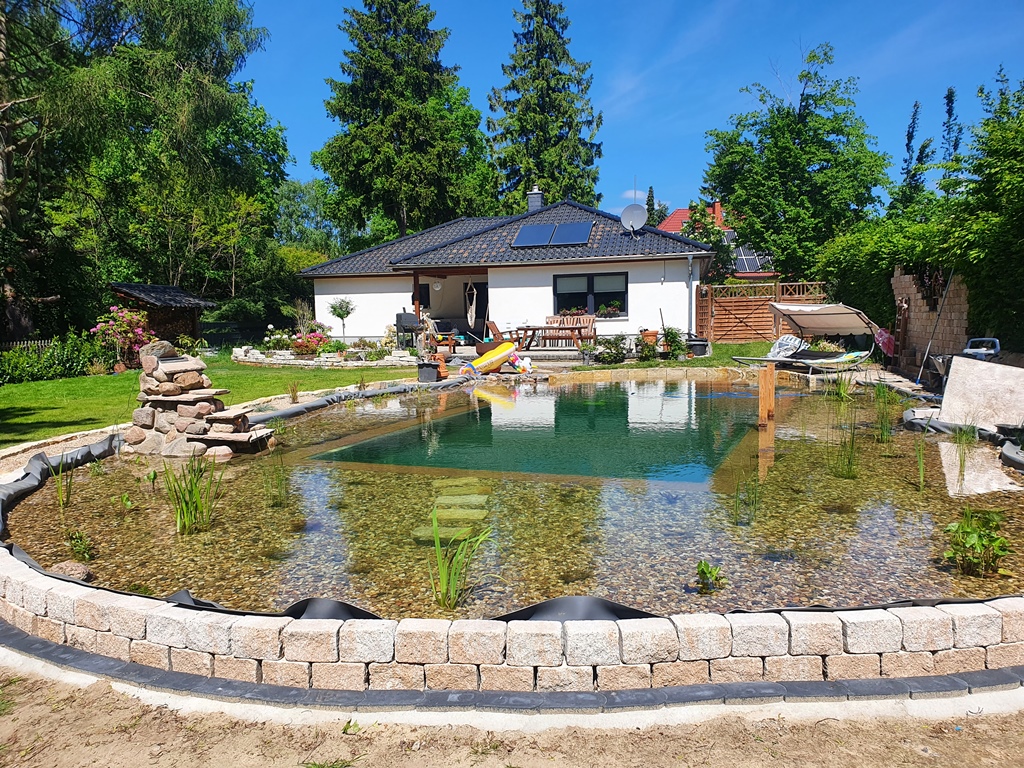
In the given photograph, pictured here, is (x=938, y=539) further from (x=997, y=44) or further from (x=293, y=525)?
(x=997, y=44)

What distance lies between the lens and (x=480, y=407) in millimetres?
11578

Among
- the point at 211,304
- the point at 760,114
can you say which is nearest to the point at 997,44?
the point at 760,114

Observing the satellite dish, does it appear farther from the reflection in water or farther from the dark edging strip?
the dark edging strip

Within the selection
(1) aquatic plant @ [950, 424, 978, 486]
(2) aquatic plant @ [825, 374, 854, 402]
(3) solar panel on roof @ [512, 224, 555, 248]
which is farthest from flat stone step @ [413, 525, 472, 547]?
(3) solar panel on roof @ [512, 224, 555, 248]

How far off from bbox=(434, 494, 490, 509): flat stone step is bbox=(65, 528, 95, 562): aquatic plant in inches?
99.3

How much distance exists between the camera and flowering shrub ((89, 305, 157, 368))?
17.6 m

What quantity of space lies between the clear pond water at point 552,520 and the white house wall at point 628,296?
11211 mm

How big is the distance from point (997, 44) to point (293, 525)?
3869 cm

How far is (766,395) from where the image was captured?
8516 millimetres

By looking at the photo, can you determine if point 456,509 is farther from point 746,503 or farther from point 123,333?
point 123,333

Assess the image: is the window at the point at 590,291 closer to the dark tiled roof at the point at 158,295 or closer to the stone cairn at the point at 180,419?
the dark tiled roof at the point at 158,295

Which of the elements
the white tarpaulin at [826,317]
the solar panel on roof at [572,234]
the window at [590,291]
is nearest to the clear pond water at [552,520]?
the white tarpaulin at [826,317]

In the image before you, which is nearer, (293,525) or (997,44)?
(293,525)

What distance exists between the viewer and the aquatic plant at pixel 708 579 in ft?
12.5
